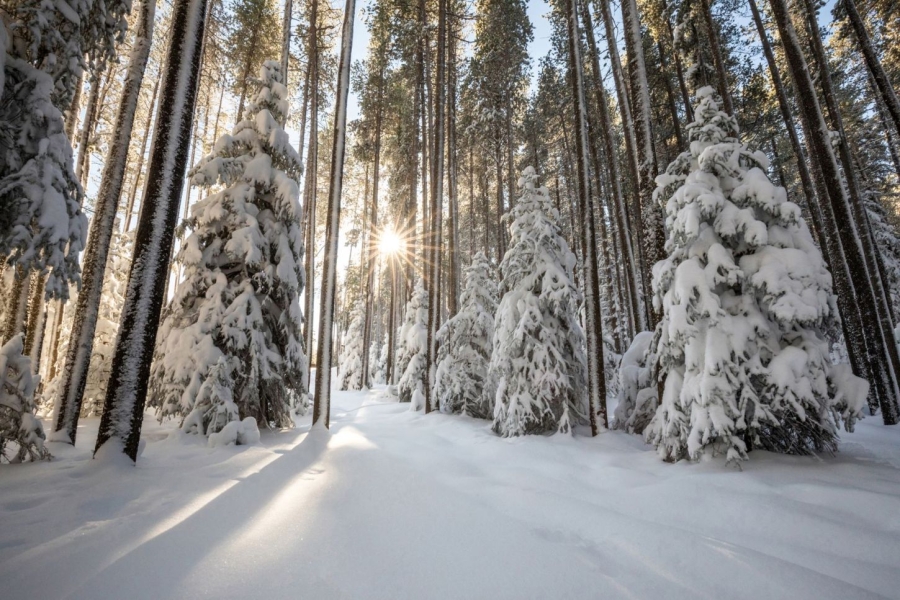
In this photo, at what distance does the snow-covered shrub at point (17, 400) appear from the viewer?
3.92 m

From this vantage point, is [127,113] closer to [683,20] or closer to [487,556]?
[487,556]

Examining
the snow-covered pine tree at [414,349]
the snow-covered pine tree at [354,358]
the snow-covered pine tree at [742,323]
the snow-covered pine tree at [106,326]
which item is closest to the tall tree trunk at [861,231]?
the snow-covered pine tree at [742,323]

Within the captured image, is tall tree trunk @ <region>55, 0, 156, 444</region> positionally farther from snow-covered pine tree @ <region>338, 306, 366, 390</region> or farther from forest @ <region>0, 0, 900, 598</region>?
snow-covered pine tree @ <region>338, 306, 366, 390</region>

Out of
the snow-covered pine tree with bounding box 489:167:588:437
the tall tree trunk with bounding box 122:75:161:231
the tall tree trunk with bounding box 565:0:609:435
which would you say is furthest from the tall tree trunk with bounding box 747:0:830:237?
the tall tree trunk with bounding box 122:75:161:231

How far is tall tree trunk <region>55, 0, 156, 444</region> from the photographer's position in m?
5.38

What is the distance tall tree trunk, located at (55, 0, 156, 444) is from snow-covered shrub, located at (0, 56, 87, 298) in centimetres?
277

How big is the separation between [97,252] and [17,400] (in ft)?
9.39

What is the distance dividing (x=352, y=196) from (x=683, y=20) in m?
19.4

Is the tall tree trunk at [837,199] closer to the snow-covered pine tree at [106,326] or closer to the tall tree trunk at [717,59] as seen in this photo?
the tall tree trunk at [717,59]

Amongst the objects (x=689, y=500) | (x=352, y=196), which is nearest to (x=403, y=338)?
(x=352, y=196)

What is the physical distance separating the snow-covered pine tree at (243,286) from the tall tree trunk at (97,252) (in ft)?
3.28

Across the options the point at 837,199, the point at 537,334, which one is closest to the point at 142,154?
the point at 537,334

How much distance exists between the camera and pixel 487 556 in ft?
8.34

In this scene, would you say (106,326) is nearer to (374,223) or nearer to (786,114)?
(374,223)
